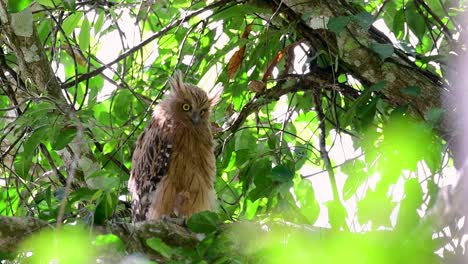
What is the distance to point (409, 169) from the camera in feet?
10.3

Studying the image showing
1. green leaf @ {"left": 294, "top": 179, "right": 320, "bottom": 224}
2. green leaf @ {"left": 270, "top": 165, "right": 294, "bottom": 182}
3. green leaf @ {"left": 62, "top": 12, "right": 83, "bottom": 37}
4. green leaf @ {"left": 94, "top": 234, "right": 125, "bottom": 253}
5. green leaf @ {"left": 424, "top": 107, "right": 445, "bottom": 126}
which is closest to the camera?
green leaf @ {"left": 94, "top": 234, "right": 125, "bottom": 253}

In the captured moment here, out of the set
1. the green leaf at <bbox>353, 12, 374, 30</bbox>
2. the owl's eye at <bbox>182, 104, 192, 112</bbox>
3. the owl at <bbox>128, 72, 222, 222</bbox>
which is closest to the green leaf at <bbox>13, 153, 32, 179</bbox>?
the owl at <bbox>128, 72, 222, 222</bbox>

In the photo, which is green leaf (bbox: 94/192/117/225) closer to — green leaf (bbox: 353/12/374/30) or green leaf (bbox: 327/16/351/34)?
green leaf (bbox: 327/16/351/34)

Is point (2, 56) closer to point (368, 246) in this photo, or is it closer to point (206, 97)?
point (206, 97)

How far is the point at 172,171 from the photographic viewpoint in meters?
5.66

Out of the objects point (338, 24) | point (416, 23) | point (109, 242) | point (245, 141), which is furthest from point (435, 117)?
point (245, 141)

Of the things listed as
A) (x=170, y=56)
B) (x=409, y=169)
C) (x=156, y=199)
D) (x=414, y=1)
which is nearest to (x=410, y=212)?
(x=409, y=169)

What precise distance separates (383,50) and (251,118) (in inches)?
77.1

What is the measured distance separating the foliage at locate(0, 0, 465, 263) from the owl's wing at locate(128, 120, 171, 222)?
11 cm

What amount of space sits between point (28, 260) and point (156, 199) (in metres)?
1.91

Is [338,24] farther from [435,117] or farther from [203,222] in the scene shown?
[203,222]

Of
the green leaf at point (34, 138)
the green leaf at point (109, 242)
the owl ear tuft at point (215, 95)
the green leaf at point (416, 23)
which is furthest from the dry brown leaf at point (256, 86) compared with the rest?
the green leaf at point (109, 242)

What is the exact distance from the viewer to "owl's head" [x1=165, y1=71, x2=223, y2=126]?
6.07 meters

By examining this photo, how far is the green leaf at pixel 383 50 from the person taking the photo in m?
4.48
